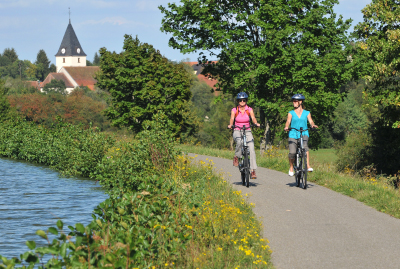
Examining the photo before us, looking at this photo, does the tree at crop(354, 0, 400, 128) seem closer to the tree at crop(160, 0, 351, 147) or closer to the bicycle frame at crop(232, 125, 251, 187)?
the tree at crop(160, 0, 351, 147)

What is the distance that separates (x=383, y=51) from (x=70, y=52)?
177 m

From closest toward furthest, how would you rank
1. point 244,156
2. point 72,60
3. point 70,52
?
point 244,156 < point 70,52 < point 72,60

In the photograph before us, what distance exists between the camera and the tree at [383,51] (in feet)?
71.5

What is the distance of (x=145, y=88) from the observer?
46.6m

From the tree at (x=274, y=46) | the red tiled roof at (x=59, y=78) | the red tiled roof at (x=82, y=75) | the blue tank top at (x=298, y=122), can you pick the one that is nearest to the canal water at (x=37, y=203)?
the blue tank top at (x=298, y=122)

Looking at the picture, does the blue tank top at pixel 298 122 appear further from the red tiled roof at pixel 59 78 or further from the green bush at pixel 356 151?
the red tiled roof at pixel 59 78

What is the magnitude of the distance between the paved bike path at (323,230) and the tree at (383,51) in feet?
39.7

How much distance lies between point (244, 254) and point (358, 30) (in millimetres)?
21835

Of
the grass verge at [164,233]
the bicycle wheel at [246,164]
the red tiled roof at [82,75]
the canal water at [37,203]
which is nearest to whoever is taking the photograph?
the grass verge at [164,233]

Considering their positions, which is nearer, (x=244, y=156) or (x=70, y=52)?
(x=244, y=156)

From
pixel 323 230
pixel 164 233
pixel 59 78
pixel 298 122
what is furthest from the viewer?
pixel 59 78

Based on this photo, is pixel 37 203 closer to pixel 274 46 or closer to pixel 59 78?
pixel 274 46

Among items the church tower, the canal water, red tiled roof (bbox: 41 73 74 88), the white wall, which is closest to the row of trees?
the canal water

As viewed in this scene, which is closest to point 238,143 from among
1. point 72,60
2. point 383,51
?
point 383,51
